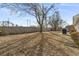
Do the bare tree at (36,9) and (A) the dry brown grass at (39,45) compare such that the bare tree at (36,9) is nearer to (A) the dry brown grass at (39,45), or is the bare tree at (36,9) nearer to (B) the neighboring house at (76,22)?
(A) the dry brown grass at (39,45)

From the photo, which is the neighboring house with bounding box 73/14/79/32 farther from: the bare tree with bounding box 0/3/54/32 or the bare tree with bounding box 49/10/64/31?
the bare tree with bounding box 0/3/54/32

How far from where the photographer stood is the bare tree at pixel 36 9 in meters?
3.11

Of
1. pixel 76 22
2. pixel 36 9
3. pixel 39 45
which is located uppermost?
pixel 36 9

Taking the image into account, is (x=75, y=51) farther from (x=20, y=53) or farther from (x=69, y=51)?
(x=20, y=53)

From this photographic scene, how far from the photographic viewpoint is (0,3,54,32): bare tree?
10.2 feet

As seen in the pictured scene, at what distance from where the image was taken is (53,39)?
3.12 meters

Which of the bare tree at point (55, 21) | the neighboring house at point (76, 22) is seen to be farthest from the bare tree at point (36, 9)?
the neighboring house at point (76, 22)

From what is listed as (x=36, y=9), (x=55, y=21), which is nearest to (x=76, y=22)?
(x=55, y=21)

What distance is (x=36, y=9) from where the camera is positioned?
315 cm

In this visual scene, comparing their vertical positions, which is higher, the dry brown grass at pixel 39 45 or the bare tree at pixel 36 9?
the bare tree at pixel 36 9

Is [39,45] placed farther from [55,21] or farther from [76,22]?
[76,22]

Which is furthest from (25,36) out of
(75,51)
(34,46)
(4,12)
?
(75,51)

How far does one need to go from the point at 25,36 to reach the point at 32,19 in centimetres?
21

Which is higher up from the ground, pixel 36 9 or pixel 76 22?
pixel 36 9
